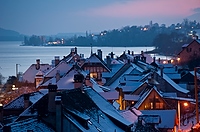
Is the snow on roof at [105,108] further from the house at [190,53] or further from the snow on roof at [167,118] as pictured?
the house at [190,53]

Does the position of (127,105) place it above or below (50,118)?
below


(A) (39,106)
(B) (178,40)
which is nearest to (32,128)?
(A) (39,106)

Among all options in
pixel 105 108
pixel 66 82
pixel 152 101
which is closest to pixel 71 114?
pixel 105 108

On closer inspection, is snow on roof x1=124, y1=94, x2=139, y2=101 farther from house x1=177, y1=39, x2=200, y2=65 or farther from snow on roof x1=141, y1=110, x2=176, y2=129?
house x1=177, y1=39, x2=200, y2=65

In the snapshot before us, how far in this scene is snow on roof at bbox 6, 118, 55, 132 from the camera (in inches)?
657

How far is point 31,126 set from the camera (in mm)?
17062

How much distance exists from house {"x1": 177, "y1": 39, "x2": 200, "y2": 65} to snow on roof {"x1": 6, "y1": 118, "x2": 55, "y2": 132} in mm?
54103

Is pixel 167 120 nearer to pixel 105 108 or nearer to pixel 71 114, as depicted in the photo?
pixel 105 108

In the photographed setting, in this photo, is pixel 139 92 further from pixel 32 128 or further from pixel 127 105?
pixel 32 128

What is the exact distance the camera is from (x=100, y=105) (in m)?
22.0

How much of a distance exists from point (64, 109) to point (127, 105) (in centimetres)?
1815

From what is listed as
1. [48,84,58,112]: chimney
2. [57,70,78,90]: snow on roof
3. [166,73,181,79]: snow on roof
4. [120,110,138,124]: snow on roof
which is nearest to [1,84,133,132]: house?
[48,84,58,112]: chimney

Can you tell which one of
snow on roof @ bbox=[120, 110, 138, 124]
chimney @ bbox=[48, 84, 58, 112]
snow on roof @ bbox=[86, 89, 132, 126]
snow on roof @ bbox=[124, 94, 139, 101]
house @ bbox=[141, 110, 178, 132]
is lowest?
house @ bbox=[141, 110, 178, 132]

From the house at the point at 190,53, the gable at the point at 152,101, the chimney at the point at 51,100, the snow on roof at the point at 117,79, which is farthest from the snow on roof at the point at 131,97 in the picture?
the house at the point at 190,53
